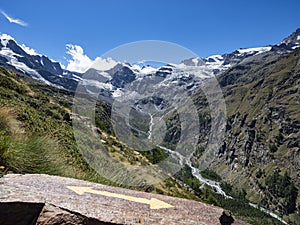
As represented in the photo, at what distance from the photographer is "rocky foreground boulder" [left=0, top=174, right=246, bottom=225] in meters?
5.60

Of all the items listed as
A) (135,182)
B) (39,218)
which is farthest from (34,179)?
(135,182)

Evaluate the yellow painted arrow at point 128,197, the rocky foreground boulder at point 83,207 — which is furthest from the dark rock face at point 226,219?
the yellow painted arrow at point 128,197

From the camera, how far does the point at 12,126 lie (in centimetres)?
1118

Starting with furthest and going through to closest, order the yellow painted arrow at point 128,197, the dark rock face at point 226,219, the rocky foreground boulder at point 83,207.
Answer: the yellow painted arrow at point 128,197, the dark rock face at point 226,219, the rocky foreground boulder at point 83,207

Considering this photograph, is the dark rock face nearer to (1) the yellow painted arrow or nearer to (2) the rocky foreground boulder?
(2) the rocky foreground boulder

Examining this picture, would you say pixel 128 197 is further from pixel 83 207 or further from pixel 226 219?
pixel 226 219

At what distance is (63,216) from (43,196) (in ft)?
2.58

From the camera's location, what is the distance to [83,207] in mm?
5953

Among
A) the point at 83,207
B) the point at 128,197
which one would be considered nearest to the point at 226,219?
the point at 128,197

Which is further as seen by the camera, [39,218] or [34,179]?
[34,179]

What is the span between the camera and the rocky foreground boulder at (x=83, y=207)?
18.4ft

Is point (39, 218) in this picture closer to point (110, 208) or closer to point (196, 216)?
point (110, 208)

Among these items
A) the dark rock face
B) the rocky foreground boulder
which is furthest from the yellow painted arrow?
the dark rock face

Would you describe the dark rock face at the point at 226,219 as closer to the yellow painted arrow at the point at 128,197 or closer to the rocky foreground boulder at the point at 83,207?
the rocky foreground boulder at the point at 83,207
